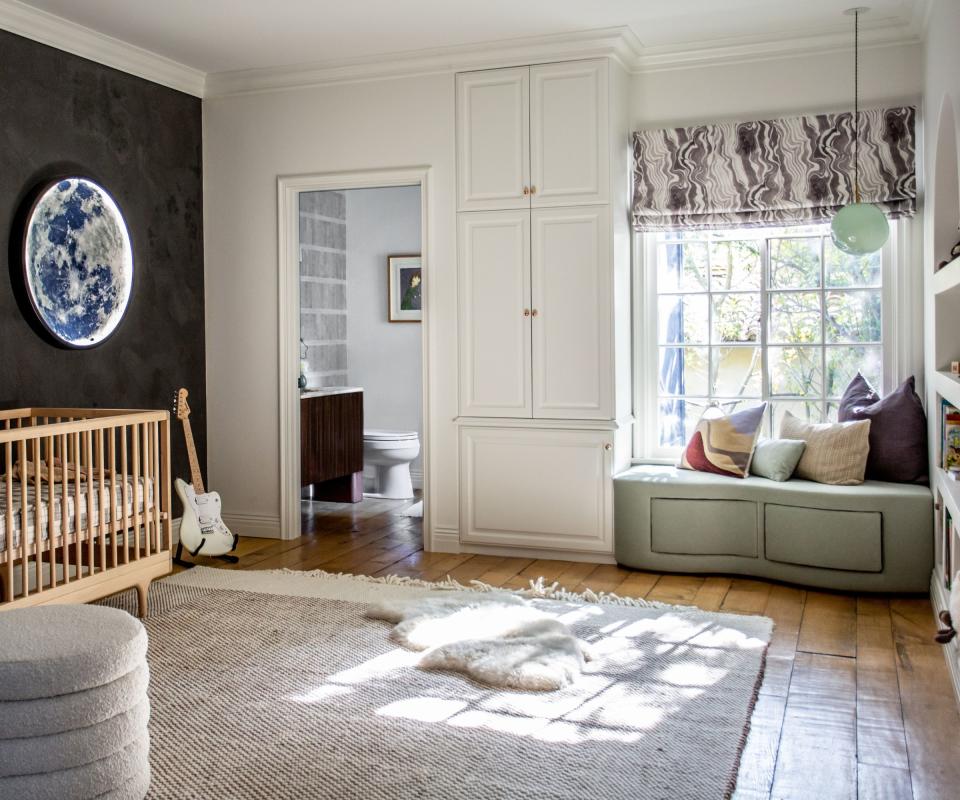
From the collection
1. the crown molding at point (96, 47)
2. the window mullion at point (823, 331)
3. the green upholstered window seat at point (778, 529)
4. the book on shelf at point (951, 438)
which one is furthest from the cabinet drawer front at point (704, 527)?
the crown molding at point (96, 47)

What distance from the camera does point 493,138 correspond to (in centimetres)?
476

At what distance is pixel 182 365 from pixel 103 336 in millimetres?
657

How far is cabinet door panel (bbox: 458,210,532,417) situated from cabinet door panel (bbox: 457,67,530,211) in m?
0.10

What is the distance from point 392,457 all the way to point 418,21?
116 inches

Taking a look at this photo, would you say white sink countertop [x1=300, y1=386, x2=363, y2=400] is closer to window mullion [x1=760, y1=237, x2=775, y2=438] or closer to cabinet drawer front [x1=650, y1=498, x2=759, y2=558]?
cabinet drawer front [x1=650, y1=498, x2=759, y2=558]

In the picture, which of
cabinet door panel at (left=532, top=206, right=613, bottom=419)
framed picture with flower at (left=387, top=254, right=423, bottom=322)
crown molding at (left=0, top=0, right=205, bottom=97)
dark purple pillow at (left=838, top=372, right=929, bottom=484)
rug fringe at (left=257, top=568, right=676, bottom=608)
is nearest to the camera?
rug fringe at (left=257, top=568, right=676, bottom=608)

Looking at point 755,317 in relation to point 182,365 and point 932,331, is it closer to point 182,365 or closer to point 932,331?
point 932,331

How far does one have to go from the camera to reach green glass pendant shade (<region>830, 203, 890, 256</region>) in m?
4.23

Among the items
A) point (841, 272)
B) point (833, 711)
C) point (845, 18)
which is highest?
point (845, 18)

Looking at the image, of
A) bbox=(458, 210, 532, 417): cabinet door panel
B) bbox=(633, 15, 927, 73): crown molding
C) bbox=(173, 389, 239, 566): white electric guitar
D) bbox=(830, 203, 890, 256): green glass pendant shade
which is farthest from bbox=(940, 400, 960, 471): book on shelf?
bbox=(173, 389, 239, 566): white electric guitar

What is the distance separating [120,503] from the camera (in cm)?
371

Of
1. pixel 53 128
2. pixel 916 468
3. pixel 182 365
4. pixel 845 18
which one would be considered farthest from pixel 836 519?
pixel 53 128

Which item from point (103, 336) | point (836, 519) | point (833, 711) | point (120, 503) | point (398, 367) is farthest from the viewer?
point (398, 367)

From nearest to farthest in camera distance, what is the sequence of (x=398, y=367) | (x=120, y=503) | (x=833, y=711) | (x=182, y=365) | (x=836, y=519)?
(x=833, y=711) → (x=120, y=503) → (x=836, y=519) → (x=182, y=365) → (x=398, y=367)
